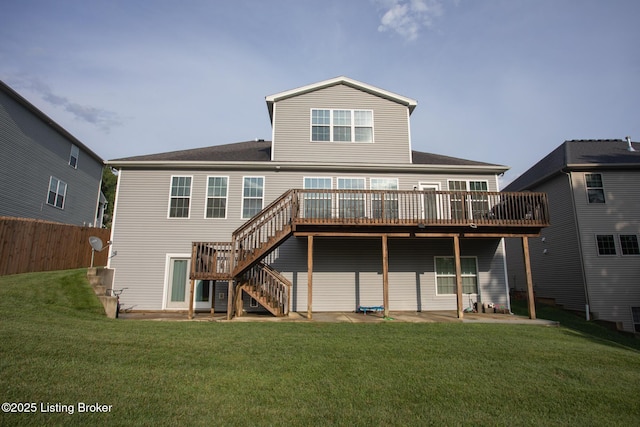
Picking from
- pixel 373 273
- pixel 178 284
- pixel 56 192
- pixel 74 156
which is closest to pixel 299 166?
pixel 373 273

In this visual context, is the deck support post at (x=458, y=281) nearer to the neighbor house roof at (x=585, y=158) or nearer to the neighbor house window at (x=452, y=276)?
the neighbor house window at (x=452, y=276)

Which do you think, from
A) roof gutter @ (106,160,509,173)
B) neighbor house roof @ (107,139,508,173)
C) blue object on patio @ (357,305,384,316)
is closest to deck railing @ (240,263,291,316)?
blue object on patio @ (357,305,384,316)

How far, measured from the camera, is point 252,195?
1254 centimetres

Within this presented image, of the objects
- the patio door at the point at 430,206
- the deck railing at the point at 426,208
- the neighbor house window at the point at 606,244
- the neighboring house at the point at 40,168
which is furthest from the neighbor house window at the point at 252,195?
the neighbor house window at the point at 606,244

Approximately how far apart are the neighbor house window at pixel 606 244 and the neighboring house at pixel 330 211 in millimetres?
5036

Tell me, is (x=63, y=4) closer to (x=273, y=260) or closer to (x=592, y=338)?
(x=273, y=260)

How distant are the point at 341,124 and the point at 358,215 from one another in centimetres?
418

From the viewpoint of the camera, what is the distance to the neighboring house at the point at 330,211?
11336mm

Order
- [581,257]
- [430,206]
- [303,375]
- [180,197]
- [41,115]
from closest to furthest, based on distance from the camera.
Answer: [303,375] < [430,206] < [180,197] < [581,257] < [41,115]

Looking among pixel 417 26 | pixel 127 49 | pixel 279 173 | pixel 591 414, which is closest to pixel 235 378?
pixel 591 414

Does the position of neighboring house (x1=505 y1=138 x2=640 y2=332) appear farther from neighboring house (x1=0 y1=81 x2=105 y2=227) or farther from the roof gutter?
neighboring house (x1=0 y1=81 x2=105 y2=227)

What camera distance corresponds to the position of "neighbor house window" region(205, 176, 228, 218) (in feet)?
40.6

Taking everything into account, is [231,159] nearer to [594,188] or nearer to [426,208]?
[426,208]

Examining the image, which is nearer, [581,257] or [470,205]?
[470,205]
